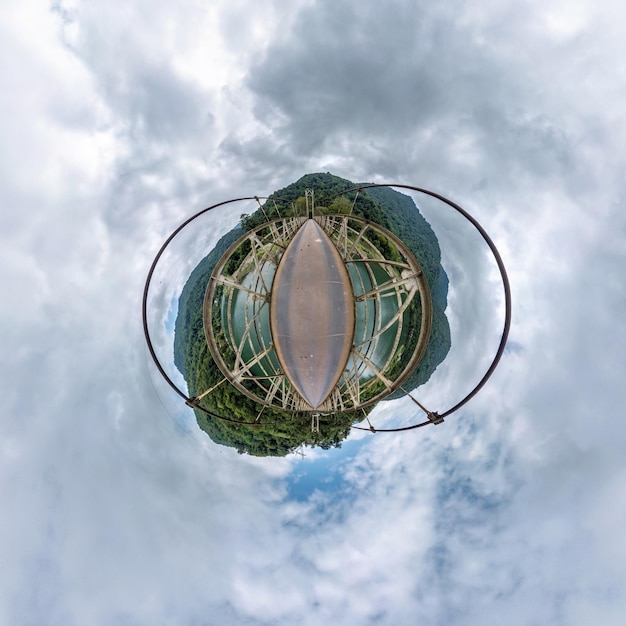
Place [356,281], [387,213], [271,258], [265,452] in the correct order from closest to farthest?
[271,258], [356,281], [265,452], [387,213]

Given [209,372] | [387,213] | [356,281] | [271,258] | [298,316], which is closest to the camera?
[298,316]

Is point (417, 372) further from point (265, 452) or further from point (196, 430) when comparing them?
point (196, 430)

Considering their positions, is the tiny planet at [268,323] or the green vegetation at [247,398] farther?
the green vegetation at [247,398]

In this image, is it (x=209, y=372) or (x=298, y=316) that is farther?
(x=209, y=372)

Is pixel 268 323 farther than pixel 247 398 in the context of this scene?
No

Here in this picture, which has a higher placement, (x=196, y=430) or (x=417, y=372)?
(x=417, y=372)

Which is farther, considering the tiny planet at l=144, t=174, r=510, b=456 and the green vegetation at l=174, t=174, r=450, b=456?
the green vegetation at l=174, t=174, r=450, b=456

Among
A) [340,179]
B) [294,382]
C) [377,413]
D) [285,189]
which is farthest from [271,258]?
[377,413]

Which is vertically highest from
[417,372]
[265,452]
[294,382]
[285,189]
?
[285,189]
